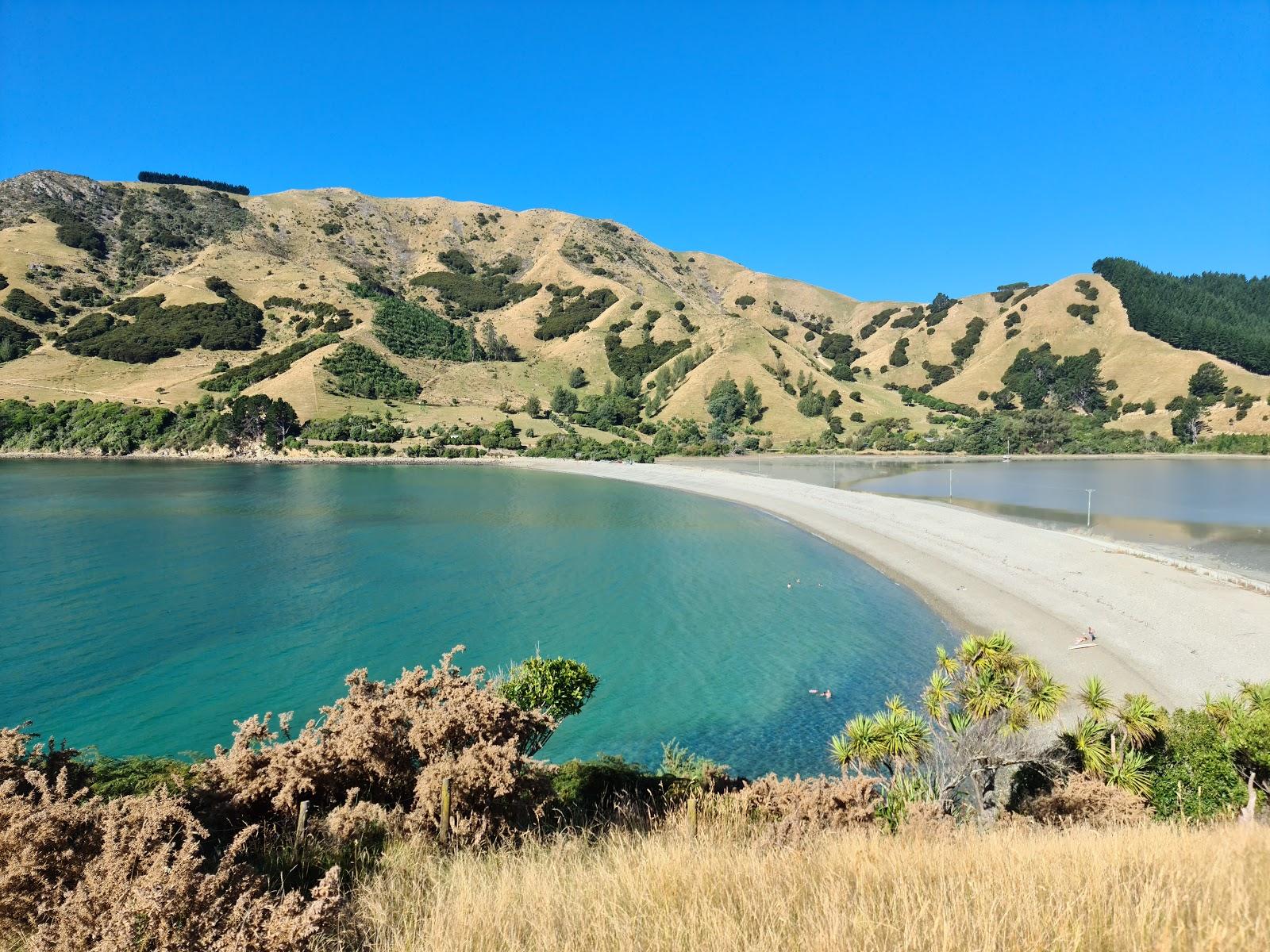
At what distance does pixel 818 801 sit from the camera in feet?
30.2

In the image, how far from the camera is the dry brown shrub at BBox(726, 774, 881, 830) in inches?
347

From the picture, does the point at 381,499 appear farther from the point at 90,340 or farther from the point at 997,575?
the point at 90,340

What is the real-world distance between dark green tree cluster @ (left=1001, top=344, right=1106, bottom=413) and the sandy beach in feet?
345

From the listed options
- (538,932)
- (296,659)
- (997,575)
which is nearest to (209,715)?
(296,659)

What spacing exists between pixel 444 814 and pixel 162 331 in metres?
145

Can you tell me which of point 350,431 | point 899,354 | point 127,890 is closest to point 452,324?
point 350,431

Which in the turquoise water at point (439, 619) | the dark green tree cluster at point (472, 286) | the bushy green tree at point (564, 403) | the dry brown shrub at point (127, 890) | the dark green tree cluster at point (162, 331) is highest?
the dark green tree cluster at point (472, 286)

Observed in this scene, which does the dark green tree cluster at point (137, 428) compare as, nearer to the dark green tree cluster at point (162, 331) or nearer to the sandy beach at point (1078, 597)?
the dark green tree cluster at point (162, 331)

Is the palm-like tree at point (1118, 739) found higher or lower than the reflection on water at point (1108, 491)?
lower

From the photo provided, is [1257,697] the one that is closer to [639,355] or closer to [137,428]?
[137,428]

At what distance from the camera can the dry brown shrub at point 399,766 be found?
295 inches

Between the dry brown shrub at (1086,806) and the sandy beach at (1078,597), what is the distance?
8.35 m

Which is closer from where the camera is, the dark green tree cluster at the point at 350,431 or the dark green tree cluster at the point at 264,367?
the dark green tree cluster at the point at 350,431

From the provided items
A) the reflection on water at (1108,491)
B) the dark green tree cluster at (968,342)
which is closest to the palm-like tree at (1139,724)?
the reflection on water at (1108,491)
